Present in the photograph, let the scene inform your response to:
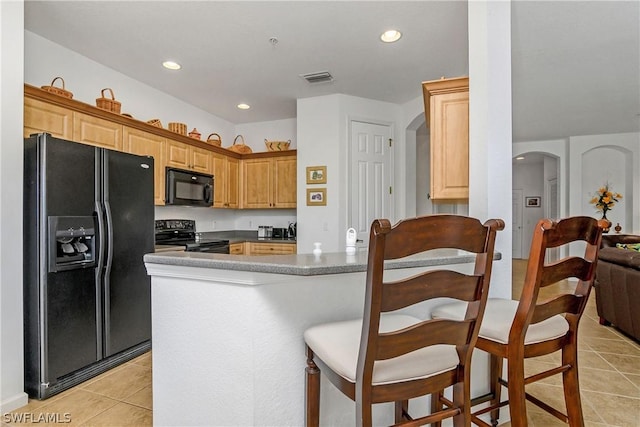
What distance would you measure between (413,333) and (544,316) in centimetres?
67

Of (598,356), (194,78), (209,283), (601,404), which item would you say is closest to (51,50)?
(194,78)

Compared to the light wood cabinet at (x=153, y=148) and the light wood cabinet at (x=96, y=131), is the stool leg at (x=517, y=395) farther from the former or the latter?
the light wood cabinet at (x=96, y=131)

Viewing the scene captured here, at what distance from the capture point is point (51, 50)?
9.86 ft

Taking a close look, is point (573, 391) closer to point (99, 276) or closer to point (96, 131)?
point (99, 276)

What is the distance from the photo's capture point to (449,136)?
216 cm

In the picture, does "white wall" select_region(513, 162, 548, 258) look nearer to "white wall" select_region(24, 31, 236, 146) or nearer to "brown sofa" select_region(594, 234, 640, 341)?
"brown sofa" select_region(594, 234, 640, 341)

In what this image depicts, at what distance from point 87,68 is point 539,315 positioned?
4.22m

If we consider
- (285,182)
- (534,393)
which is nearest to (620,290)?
(534,393)

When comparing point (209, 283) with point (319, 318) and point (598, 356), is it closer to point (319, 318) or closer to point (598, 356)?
point (319, 318)

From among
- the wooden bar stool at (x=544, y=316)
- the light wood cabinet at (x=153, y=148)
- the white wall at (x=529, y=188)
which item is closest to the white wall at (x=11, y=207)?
the light wood cabinet at (x=153, y=148)

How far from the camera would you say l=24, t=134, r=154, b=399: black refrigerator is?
2154 millimetres

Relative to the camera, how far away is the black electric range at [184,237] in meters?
3.89

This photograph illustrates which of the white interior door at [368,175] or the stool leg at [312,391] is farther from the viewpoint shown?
the white interior door at [368,175]

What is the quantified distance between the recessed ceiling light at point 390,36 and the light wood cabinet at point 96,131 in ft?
8.84
